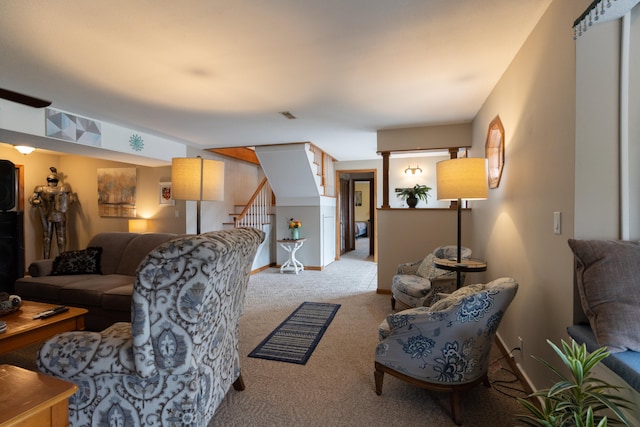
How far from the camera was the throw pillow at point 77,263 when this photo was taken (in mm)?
3434

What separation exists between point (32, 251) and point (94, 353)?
5.85m

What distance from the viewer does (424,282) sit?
3242 millimetres

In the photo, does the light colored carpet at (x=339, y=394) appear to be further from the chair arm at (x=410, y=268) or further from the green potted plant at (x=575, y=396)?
the green potted plant at (x=575, y=396)

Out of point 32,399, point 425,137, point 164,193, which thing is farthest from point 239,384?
point 164,193

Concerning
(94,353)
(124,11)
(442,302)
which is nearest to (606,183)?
(442,302)

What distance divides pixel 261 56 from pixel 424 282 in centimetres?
265

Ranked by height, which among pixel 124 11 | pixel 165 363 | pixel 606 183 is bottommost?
pixel 165 363

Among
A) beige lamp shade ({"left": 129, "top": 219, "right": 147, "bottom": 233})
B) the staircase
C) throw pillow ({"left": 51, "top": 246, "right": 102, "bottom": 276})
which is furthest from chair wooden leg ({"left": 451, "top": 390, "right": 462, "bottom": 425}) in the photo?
beige lamp shade ({"left": 129, "top": 219, "right": 147, "bottom": 233})

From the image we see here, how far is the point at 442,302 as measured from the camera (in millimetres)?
1814

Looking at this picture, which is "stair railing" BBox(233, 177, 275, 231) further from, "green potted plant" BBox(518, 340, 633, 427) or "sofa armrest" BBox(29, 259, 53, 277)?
"green potted plant" BBox(518, 340, 633, 427)

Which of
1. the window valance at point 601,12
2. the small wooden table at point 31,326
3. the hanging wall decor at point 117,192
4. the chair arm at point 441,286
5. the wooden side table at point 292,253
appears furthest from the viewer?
the wooden side table at point 292,253

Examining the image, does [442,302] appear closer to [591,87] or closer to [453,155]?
[591,87]

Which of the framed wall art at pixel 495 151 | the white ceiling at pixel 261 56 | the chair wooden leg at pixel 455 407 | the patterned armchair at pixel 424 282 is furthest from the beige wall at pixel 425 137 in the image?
the chair wooden leg at pixel 455 407

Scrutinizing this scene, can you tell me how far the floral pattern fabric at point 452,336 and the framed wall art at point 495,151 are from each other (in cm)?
131
